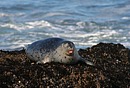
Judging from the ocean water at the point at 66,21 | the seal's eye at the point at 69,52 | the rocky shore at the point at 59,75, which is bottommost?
the ocean water at the point at 66,21

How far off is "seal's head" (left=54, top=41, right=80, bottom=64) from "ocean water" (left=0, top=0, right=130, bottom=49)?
19.8ft

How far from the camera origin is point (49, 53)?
6.54 metres

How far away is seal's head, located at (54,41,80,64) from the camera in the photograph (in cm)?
621

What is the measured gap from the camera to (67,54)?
625 cm

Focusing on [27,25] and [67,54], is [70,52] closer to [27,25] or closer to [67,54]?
[67,54]

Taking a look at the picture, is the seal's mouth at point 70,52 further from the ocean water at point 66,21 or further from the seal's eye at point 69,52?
the ocean water at point 66,21

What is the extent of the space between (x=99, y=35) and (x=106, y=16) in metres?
4.27

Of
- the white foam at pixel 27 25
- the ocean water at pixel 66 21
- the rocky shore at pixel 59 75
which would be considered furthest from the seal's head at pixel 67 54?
the white foam at pixel 27 25

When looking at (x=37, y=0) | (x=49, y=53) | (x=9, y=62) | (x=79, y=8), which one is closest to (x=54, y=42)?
(x=49, y=53)

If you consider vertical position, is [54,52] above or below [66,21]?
above

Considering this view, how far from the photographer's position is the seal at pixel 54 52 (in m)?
6.27

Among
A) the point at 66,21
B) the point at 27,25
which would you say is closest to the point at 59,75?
the point at 27,25

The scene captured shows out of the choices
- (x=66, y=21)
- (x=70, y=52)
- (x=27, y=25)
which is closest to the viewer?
(x=70, y=52)

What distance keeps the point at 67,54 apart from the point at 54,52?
0.34m
